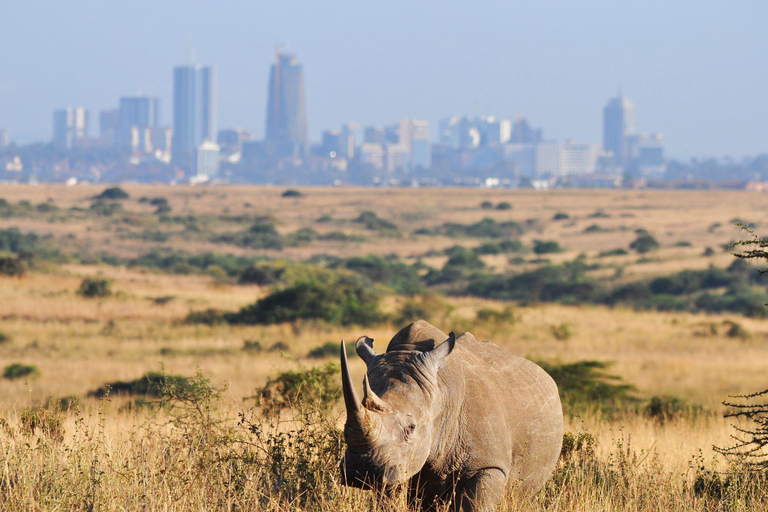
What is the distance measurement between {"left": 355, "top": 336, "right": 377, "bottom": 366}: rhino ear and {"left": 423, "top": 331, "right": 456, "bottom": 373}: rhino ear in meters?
0.44

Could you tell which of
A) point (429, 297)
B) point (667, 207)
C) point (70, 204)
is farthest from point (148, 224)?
point (667, 207)

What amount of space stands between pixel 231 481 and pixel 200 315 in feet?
75.3

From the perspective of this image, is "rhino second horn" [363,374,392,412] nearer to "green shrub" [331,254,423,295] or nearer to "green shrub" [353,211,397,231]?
"green shrub" [331,254,423,295]

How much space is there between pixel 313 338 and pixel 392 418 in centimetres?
2105

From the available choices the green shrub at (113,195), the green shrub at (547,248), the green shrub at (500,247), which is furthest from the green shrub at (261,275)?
the green shrub at (113,195)

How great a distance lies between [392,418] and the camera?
5.10 metres

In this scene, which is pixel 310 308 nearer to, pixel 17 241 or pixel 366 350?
pixel 366 350

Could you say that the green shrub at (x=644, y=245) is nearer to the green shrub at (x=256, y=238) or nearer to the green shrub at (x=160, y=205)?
the green shrub at (x=256, y=238)

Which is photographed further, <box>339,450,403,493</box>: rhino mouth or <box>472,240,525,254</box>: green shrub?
<box>472,240,525,254</box>: green shrub

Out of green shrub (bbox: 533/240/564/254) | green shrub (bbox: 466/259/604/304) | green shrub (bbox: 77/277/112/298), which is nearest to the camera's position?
green shrub (bbox: 77/277/112/298)

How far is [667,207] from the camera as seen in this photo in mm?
101438

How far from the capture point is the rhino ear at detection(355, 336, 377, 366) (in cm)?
591

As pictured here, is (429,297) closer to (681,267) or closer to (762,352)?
(762,352)

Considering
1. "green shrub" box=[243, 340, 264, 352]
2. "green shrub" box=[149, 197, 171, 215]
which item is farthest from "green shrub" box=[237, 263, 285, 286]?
"green shrub" box=[149, 197, 171, 215]
